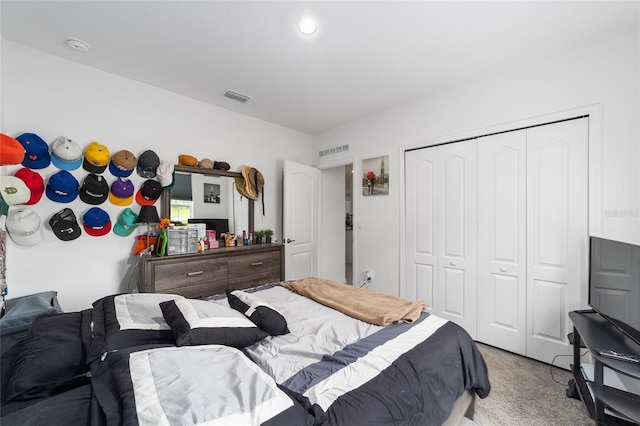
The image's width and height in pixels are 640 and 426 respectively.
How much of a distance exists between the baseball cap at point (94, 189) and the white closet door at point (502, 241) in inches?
146

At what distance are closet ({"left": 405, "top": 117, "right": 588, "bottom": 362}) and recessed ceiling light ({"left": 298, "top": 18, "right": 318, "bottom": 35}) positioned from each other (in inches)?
74.0

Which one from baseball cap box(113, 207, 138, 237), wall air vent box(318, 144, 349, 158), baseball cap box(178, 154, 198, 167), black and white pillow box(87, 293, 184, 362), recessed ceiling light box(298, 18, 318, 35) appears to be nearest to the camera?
black and white pillow box(87, 293, 184, 362)

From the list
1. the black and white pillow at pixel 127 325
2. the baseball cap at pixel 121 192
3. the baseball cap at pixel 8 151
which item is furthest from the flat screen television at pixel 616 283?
the baseball cap at pixel 121 192

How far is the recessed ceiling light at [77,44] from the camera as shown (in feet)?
6.81

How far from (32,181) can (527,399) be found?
13.6 feet

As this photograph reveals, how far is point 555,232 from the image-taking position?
2.32 m

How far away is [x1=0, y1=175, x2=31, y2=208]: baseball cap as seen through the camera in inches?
77.4

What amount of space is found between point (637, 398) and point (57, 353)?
111 inches

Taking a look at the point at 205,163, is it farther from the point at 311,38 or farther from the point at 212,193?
the point at 311,38

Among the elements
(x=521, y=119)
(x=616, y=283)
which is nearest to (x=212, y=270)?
(x=616, y=283)

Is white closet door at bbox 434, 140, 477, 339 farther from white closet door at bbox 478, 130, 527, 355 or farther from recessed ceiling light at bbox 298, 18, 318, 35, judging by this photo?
recessed ceiling light at bbox 298, 18, 318, 35

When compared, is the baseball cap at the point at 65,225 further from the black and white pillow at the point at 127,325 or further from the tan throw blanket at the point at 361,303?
the tan throw blanket at the point at 361,303

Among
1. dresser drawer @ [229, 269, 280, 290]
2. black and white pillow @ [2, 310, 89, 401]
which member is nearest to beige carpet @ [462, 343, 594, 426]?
black and white pillow @ [2, 310, 89, 401]

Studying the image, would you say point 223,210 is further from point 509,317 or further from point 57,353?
point 509,317
